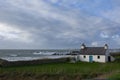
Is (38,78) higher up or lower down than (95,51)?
lower down

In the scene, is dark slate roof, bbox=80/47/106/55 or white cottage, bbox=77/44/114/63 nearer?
white cottage, bbox=77/44/114/63

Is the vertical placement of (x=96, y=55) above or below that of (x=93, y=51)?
below

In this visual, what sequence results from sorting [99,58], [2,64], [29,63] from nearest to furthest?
[2,64]
[29,63]
[99,58]

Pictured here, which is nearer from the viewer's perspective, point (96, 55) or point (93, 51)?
point (96, 55)

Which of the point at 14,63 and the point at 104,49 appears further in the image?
the point at 104,49

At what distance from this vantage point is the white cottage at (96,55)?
61875 millimetres

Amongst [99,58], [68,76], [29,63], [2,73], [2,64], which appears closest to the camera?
[68,76]

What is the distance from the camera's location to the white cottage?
61.9 m

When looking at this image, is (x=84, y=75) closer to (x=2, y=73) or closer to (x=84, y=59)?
(x=2, y=73)

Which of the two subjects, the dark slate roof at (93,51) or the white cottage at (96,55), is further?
the dark slate roof at (93,51)

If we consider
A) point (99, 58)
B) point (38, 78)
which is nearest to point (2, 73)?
point (38, 78)

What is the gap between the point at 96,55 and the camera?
2461 inches

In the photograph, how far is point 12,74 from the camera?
34844 millimetres

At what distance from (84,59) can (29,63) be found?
1692 cm
